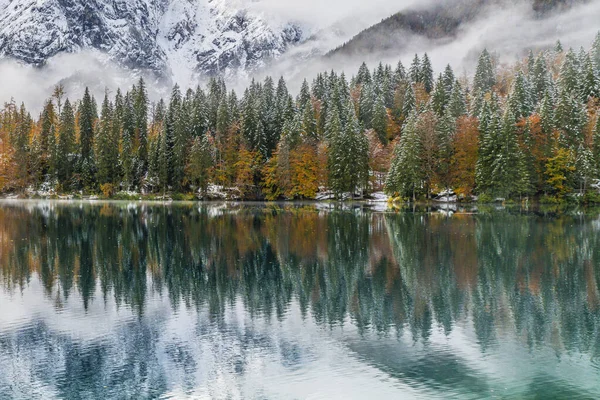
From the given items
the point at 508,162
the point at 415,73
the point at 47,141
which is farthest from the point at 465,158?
the point at 47,141

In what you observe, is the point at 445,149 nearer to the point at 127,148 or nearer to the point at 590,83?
the point at 590,83

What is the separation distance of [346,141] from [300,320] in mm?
70647

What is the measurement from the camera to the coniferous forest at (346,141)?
7400cm

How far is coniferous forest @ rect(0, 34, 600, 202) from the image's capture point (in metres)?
74.0

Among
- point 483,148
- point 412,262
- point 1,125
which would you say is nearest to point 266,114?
point 483,148

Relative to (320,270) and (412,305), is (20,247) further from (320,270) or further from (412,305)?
(412,305)

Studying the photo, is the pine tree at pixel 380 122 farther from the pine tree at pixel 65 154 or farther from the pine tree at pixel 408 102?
the pine tree at pixel 65 154

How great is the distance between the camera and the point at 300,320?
51.6 feet

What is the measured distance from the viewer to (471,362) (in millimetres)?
12359

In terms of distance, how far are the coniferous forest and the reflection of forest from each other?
35.6 m

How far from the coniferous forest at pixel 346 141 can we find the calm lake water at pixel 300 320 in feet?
153

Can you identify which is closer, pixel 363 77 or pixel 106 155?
pixel 106 155

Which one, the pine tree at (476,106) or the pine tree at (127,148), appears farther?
the pine tree at (127,148)

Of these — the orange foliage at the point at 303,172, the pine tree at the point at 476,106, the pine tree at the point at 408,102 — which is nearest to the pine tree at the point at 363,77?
the pine tree at the point at 408,102
